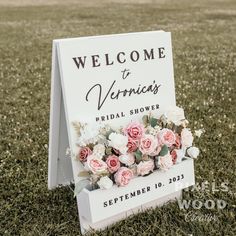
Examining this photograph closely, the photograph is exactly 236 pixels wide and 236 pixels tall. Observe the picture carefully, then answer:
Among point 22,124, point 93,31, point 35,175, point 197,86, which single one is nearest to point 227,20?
point 93,31

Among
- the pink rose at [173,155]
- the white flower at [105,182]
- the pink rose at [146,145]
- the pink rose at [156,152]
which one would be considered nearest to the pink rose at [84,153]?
the white flower at [105,182]

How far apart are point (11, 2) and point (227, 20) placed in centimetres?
1758

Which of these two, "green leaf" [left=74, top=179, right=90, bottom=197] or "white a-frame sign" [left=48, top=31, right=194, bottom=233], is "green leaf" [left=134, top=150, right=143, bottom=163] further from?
"green leaf" [left=74, top=179, right=90, bottom=197]

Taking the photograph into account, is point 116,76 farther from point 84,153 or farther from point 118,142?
point 84,153

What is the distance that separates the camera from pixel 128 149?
14.9 ft

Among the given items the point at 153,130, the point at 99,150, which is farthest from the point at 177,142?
the point at 99,150

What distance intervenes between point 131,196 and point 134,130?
26.6 inches

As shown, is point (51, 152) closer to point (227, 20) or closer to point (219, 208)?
point (219, 208)

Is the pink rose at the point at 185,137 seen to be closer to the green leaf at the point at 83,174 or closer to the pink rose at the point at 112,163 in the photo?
the pink rose at the point at 112,163

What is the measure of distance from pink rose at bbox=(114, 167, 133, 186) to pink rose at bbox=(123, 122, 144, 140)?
33 cm

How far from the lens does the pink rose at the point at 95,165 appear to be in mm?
4355

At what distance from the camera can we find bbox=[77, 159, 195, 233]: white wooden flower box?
4453 millimetres

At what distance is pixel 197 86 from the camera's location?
979 cm

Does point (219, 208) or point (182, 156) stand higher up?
point (182, 156)
